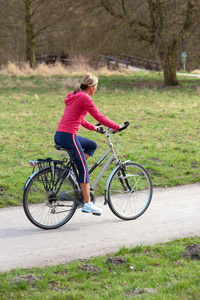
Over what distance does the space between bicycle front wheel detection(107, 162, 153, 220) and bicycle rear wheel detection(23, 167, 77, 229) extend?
0.53 metres

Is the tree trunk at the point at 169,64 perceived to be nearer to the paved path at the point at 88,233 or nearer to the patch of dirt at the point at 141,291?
the paved path at the point at 88,233

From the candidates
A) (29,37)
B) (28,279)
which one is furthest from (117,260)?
(29,37)

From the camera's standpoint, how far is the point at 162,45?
21078mm

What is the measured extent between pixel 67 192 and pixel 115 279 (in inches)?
68.1

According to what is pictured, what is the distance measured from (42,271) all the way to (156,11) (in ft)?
58.3

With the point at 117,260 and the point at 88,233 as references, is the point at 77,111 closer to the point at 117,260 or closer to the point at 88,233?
the point at 88,233

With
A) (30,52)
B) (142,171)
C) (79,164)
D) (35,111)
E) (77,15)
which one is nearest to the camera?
(79,164)

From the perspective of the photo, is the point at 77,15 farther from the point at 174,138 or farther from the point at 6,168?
the point at 6,168

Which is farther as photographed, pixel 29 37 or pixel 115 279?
pixel 29 37

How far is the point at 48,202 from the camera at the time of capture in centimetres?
549

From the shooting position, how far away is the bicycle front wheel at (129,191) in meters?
5.76

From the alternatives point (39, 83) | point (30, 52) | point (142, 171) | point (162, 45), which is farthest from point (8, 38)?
point (142, 171)

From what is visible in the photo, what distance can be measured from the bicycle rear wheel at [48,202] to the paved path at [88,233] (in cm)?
13

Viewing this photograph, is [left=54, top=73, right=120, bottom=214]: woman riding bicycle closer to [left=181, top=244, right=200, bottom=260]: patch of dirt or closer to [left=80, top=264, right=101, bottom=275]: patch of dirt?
[left=80, top=264, right=101, bottom=275]: patch of dirt
